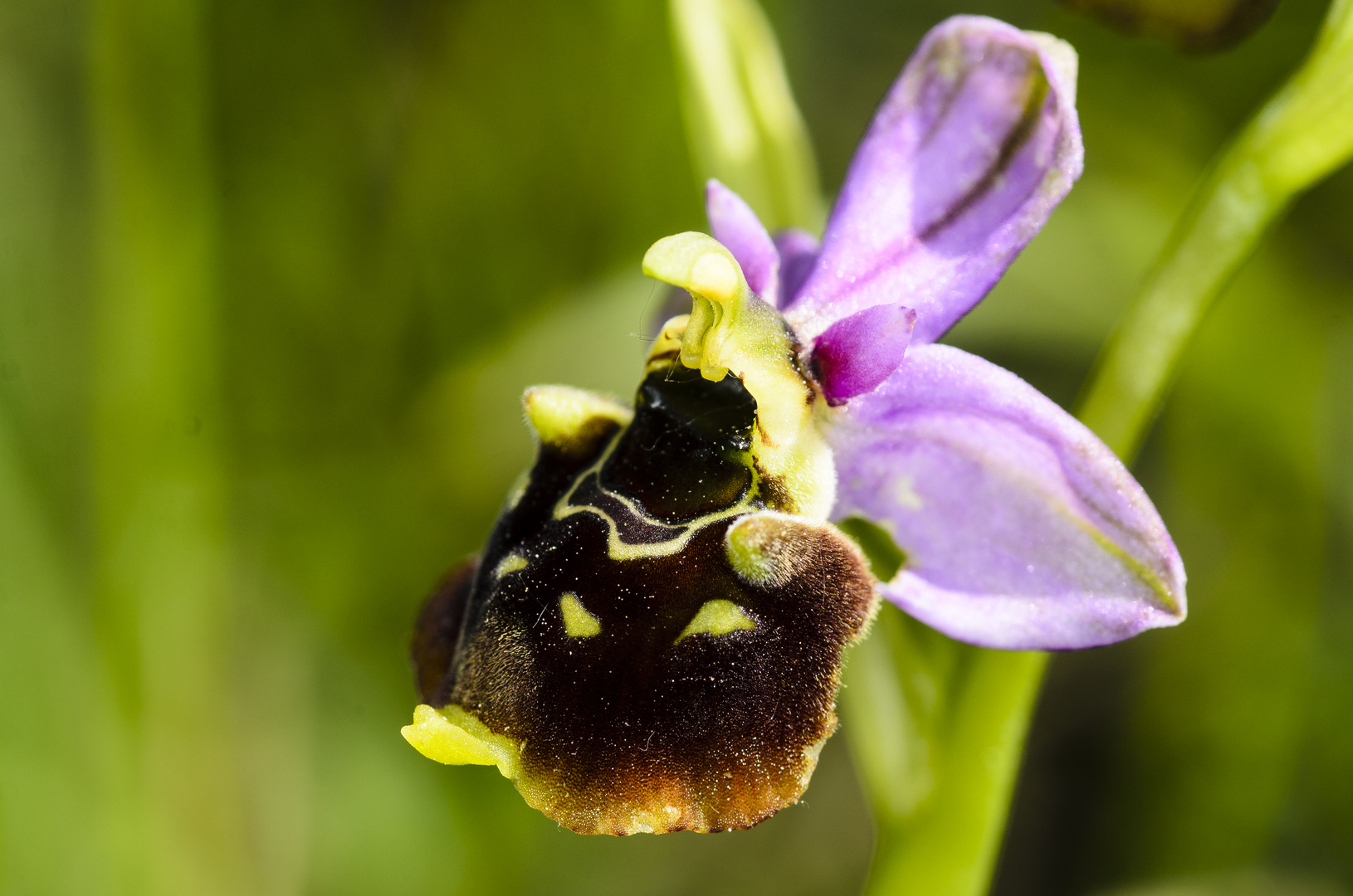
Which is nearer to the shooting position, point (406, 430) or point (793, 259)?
point (793, 259)

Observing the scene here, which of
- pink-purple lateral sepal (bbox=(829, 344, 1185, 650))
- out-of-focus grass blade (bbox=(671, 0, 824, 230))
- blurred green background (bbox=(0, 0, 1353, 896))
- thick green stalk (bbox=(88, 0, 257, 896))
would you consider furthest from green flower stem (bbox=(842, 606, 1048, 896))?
thick green stalk (bbox=(88, 0, 257, 896))

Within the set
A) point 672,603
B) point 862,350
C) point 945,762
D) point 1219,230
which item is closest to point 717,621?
point 672,603

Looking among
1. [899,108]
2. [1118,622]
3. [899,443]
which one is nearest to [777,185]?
[899,108]

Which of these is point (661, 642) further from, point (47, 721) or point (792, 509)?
point (47, 721)

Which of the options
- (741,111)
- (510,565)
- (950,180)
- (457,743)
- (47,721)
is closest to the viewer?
(457,743)

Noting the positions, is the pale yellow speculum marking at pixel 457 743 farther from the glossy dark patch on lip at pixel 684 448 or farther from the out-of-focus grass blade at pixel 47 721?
the out-of-focus grass blade at pixel 47 721

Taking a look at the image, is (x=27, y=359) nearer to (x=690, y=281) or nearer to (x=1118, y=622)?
(x=690, y=281)

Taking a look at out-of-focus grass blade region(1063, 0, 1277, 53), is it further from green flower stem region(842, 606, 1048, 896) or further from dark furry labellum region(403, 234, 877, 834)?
green flower stem region(842, 606, 1048, 896)
